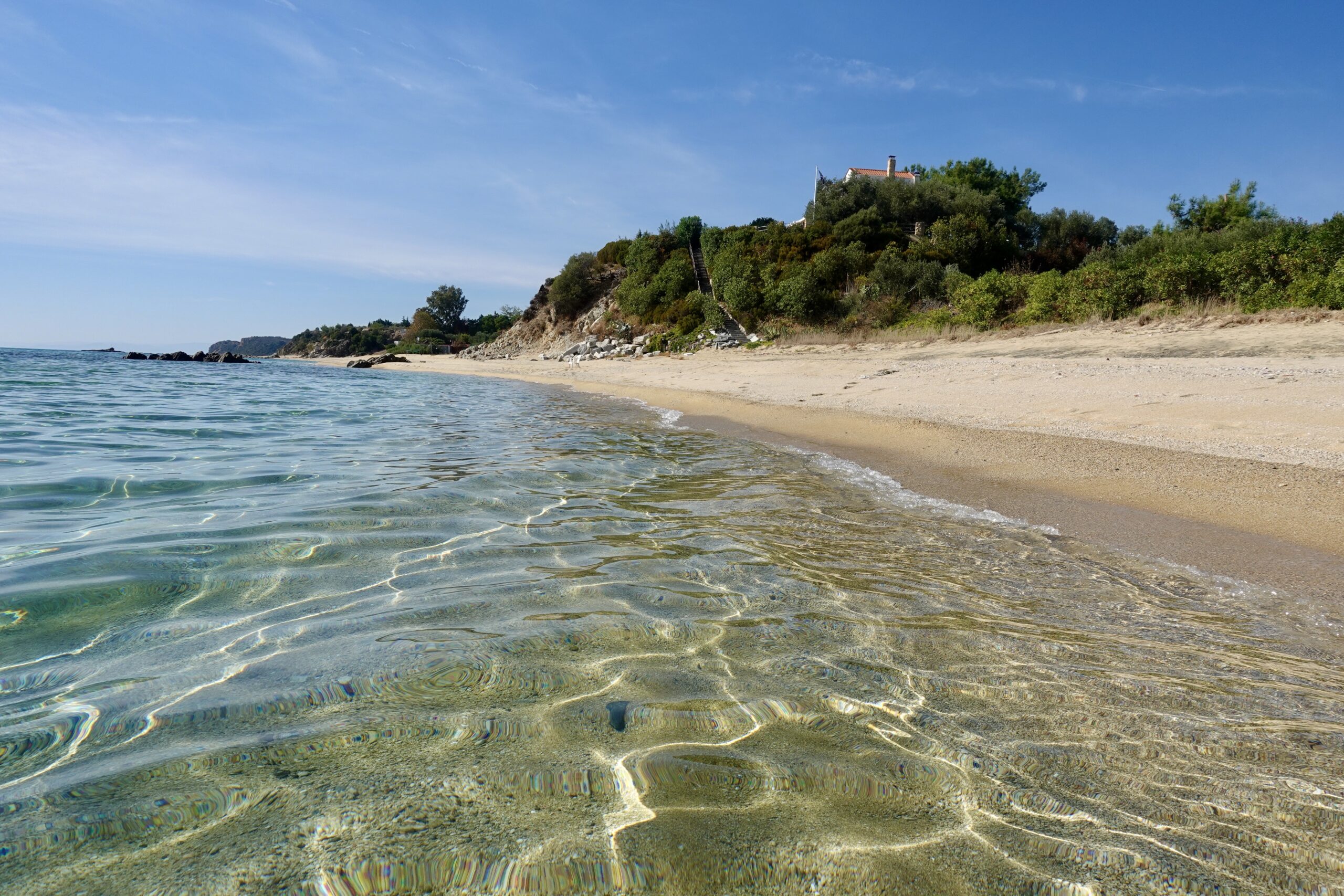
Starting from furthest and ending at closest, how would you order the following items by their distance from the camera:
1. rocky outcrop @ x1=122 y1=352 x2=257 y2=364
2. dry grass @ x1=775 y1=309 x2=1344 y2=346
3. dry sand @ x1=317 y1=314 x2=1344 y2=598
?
rocky outcrop @ x1=122 y1=352 x2=257 y2=364 → dry grass @ x1=775 y1=309 x2=1344 y2=346 → dry sand @ x1=317 y1=314 x2=1344 y2=598

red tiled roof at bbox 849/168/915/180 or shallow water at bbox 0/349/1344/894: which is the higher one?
red tiled roof at bbox 849/168/915/180

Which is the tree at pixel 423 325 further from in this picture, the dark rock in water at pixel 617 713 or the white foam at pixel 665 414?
the dark rock in water at pixel 617 713

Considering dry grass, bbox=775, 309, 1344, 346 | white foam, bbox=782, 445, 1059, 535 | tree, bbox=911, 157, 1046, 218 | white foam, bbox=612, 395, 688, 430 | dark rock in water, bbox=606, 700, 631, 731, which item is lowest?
white foam, bbox=782, 445, 1059, 535

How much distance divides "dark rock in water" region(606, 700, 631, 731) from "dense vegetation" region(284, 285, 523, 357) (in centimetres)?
6365

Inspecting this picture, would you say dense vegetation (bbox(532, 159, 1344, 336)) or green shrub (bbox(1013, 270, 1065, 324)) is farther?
green shrub (bbox(1013, 270, 1065, 324))

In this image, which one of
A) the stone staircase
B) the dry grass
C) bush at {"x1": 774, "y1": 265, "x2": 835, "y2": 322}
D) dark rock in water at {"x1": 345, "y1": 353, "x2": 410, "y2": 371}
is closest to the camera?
the dry grass

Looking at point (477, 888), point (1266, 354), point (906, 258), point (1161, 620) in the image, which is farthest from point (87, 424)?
point (906, 258)

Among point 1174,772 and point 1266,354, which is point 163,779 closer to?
point 1174,772

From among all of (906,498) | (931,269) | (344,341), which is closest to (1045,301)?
(931,269)

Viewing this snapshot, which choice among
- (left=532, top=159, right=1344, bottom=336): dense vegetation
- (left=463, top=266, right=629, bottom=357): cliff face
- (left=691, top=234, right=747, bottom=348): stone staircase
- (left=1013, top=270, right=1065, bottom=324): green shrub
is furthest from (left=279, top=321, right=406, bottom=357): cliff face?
(left=1013, top=270, right=1065, bottom=324): green shrub

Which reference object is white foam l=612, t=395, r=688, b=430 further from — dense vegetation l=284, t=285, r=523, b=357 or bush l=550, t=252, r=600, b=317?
dense vegetation l=284, t=285, r=523, b=357

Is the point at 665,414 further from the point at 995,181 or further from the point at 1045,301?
the point at 995,181

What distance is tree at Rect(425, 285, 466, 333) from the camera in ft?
251

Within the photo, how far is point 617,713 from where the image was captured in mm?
2047
